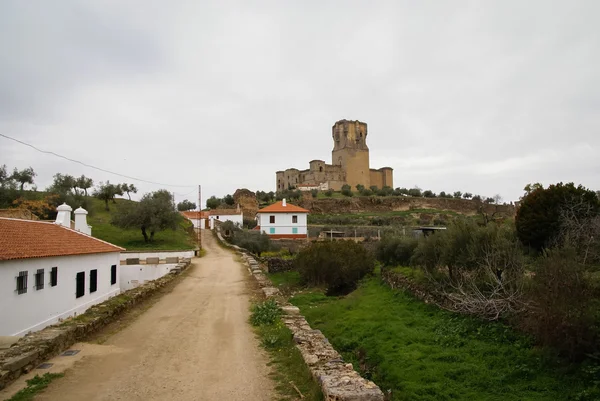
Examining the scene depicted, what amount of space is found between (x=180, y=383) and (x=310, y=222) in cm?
4544

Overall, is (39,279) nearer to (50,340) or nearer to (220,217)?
(50,340)

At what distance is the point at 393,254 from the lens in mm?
22141

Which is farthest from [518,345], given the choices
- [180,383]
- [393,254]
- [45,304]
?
[393,254]

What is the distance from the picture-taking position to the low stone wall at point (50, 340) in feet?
17.7

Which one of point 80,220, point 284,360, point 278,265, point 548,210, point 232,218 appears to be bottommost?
point 278,265

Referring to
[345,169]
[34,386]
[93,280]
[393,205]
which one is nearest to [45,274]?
[93,280]

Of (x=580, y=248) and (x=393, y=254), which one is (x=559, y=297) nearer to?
(x=580, y=248)

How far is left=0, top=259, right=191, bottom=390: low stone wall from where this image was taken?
5387 millimetres

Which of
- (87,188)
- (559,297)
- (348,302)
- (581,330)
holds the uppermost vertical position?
(87,188)

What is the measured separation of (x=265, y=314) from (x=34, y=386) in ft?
16.7

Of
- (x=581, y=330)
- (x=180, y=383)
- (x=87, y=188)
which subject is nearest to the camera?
(x=180, y=383)

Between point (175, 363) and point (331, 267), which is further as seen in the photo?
point (331, 267)

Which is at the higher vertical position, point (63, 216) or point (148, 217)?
point (148, 217)

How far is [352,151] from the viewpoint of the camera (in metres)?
83.6
